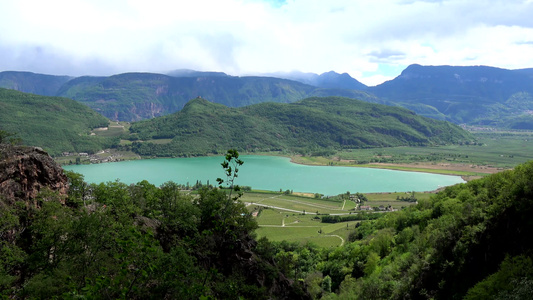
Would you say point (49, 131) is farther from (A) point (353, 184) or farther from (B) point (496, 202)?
(B) point (496, 202)

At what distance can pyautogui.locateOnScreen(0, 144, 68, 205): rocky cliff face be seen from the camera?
18.0 metres

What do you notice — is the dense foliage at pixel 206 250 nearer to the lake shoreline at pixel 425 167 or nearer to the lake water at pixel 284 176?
the lake water at pixel 284 176

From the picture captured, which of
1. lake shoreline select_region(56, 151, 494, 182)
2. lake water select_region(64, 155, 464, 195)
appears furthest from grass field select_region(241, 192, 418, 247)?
Result: lake shoreline select_region(56, 151, 494, 182)

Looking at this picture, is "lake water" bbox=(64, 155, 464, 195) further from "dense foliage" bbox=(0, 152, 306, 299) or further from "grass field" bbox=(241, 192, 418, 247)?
"dense foliage" bbox=(0, 152, 306, 299)

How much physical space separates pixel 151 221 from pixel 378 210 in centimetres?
7320

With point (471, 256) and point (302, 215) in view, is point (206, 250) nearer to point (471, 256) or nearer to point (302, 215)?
point (471, 256)

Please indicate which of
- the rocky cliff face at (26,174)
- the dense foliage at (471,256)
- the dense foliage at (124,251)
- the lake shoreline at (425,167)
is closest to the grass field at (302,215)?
the dense foliage at (471,256)

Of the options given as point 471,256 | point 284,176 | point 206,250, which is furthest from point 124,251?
point 284,176

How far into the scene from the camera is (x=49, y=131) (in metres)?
190

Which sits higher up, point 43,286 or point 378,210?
point 43,286

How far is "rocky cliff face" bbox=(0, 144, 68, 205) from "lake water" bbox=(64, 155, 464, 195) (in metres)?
92.5

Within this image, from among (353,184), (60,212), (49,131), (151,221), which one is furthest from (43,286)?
(49,131)

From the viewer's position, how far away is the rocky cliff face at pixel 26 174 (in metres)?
18.0

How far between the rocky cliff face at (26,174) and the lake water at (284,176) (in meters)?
92.5
